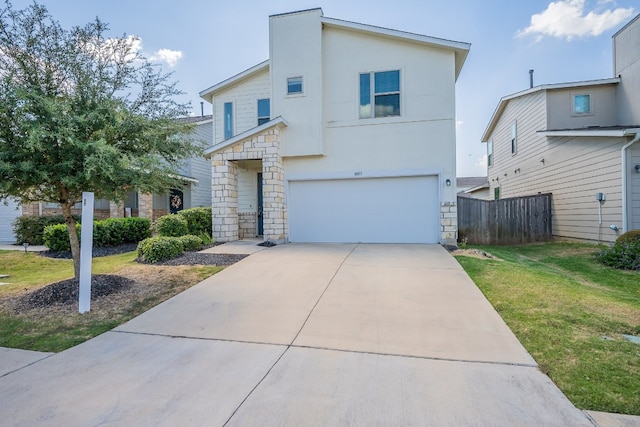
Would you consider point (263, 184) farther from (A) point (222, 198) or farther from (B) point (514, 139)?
(B) point (514, 139)

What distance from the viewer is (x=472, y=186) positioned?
36438mm

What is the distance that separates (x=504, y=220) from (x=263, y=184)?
889 cm

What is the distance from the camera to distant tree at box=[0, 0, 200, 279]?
470 centimetres

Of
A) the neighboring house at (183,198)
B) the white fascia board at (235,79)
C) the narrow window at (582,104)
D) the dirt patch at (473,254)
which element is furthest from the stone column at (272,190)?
the narrow window at (582,104)

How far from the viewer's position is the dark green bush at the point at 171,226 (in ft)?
32.4

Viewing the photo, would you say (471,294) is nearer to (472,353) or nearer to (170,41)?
(472,353)

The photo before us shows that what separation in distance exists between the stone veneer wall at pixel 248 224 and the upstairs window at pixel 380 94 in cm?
542

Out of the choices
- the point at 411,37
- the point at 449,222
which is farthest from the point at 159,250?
the point at 411,37

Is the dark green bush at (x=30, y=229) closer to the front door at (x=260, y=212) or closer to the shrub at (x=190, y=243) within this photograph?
the shrub at (x=190, y=243)

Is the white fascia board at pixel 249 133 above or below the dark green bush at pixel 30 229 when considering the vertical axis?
above

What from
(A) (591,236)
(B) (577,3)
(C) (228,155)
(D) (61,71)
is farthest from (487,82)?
(D) (61,71)

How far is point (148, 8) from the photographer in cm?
859

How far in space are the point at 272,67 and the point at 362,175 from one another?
4673 millimetres

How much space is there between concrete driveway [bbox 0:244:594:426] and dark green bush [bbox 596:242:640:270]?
518cm
